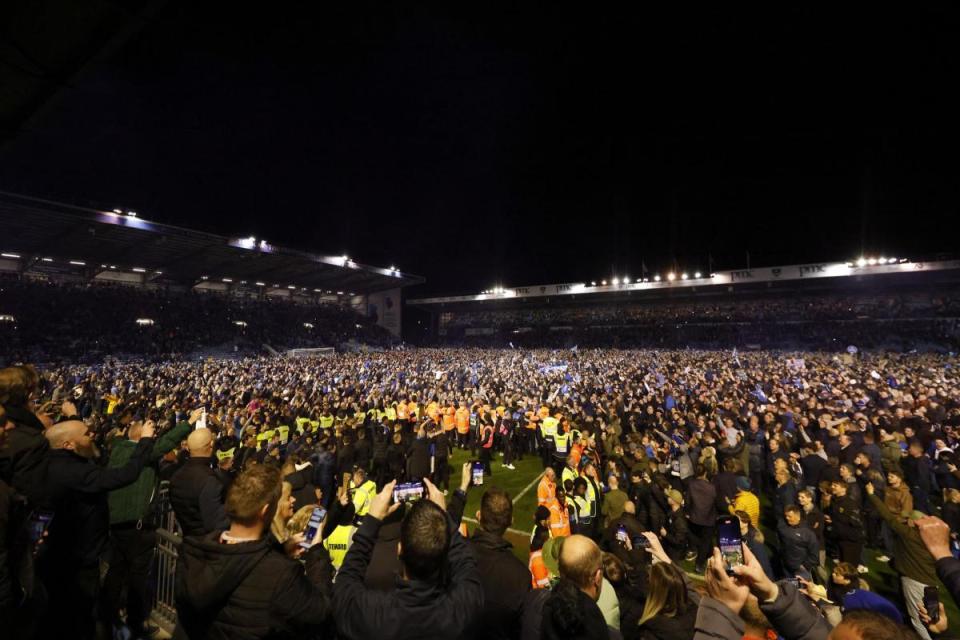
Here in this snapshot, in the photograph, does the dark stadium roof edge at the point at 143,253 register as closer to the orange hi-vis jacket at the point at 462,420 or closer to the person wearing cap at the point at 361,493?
the orange hi-vis jacket at the point at 462,420

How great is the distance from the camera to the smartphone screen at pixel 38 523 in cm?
277

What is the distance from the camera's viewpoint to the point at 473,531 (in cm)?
579

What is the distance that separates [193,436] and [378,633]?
2.81 m

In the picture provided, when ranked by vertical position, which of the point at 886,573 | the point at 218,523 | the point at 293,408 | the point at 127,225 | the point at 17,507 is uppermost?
the point at 127,225

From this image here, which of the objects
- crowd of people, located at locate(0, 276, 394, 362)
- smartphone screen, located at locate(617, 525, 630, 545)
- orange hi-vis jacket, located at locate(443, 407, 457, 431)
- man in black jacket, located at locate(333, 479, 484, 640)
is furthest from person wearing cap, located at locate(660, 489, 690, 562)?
crowd of people, located at locate(0, 276, 394, 362)

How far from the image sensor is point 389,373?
2227cm

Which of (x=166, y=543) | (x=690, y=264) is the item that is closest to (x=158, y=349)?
(x=166, y=543)

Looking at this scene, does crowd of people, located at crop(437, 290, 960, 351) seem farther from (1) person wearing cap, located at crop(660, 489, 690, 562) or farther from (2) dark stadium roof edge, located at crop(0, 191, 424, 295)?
(1) person wearing cap, located at crop(660, 489, 690, 562)

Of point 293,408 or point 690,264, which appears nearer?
point 293,408

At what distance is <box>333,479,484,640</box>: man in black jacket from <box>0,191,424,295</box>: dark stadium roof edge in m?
29.1

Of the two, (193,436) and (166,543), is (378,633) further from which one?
(166,543)

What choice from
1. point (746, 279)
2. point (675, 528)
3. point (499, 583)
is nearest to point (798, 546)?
point (675, 528)

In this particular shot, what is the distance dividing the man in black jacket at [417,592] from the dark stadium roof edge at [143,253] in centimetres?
2910

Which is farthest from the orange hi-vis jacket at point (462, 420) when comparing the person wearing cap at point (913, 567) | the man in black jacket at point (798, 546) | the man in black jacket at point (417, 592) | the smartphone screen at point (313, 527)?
the man in black jacket at point (417, 592)
